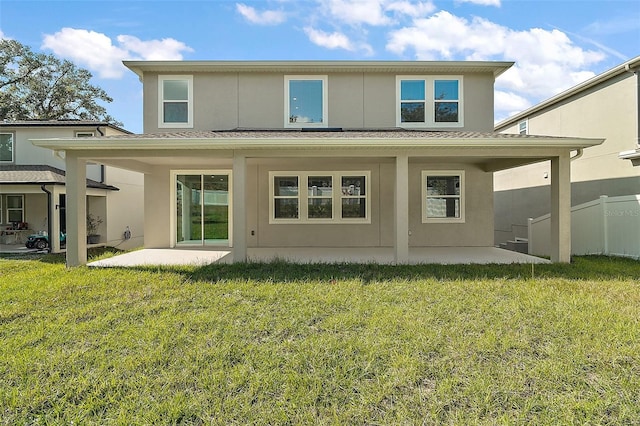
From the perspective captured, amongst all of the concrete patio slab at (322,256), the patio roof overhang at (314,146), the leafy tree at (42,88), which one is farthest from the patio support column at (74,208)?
the leafy tree at (42,88)

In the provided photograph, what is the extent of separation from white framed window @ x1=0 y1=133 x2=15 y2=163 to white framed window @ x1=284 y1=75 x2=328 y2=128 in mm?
13035

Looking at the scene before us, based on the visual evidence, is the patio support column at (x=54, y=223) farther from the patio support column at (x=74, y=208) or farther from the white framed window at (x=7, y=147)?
the patio support column at (x=74, y=208)

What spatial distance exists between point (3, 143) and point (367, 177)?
16.3 m

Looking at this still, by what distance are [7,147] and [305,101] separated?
13900 millimetres

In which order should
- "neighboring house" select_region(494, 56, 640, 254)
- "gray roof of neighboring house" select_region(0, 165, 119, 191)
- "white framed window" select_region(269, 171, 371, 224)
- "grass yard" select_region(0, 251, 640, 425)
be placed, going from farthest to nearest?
"gray roof of neighboring house" select_region(0, 165, 119, 191) → "white framed window" select_region(269, 171, 371, 224) → "neighboring house" select_region(494, 56, 640, 254) → "grass yard" select_region(0, 251, 640, 425)

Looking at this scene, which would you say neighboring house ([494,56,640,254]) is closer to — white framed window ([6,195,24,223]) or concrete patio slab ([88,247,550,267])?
concrete patio slab ([88,247,550,267])

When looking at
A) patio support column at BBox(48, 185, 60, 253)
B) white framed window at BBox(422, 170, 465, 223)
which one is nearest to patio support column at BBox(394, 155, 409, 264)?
white framed window at BBox(422, 170, 465, 223)

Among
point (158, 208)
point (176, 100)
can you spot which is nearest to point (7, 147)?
point (158, 208)

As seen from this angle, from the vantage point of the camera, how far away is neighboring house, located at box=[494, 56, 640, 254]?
420 inches

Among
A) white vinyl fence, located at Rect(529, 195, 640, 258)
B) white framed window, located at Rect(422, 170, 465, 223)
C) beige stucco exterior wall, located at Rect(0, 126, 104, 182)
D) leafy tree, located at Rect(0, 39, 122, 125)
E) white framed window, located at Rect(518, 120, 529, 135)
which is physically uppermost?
leafy tree, located at Rect(0, 39, 122, 125)

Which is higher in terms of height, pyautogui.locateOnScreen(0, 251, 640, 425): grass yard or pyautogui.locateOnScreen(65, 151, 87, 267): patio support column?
pyautogui.locateOnScreen(65, 151, 87, 267): patio support column

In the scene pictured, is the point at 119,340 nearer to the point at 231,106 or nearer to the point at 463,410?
the point at 463,410

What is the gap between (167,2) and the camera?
10.2 m

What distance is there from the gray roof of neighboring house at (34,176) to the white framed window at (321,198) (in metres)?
8.12
